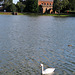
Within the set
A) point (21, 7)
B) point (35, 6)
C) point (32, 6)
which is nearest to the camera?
point (32, 6)

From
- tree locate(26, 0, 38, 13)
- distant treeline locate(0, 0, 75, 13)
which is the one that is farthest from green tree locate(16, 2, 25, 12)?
tree locate(26, 0, 38, 13)

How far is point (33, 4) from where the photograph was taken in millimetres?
121750

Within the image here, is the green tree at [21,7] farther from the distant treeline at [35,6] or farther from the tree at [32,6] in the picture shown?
the tree at [32,6]

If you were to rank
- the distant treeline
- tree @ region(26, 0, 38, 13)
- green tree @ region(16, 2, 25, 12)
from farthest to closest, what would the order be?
green tree @ region(16, 2, 25, 12)
tree @ region(26, 0, 38, 13)
the distant treeline

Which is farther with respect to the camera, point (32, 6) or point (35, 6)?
point (35, 6)

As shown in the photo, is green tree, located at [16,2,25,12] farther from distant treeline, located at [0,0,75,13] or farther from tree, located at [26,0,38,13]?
tree, located at [26,0,38,13]

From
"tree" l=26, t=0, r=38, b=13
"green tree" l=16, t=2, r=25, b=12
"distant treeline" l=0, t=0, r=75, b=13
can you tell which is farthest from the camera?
"green tree" l=16, t=2, r=25, b=12

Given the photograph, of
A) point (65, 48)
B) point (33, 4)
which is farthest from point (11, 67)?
point (33, 4)

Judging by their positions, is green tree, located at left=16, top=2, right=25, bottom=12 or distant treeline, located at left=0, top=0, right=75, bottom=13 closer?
distant treeline, located at left=0, top=0, right=75, bottom=13

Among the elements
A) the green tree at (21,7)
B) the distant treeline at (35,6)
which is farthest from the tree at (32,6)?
the green tree at (21,7)

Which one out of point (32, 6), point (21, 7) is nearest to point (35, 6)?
point (32, 6)

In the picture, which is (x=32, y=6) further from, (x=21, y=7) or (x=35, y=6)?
(x=21, y=7)

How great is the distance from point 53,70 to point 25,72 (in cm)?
218

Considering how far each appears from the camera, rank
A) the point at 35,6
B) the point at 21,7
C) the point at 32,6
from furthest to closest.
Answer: the point at 21,7 < the point at 35,6 < the point at 32,6
